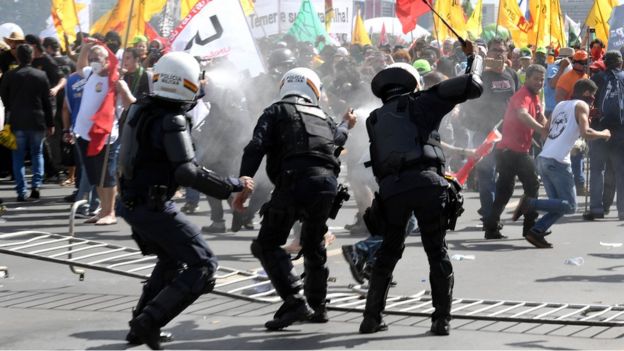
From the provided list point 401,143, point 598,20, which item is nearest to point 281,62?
point 401,143

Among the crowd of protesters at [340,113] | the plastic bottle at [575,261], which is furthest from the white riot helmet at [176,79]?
the plastic bottle at [575,261]

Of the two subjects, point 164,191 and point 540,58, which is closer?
point 164,191

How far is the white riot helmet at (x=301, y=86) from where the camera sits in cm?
868

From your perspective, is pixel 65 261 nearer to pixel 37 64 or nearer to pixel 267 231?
pixel 267 231

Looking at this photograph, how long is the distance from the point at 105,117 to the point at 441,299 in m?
6.73

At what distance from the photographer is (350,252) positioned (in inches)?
384

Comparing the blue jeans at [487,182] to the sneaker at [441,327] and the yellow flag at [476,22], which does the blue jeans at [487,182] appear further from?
the yellow flag at [476,22]

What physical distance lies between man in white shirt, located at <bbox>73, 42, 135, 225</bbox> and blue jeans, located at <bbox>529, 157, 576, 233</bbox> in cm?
433

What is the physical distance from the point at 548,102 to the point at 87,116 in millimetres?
7467

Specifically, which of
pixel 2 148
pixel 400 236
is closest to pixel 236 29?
pixel 2 148

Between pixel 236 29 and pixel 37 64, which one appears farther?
pixel 37 64

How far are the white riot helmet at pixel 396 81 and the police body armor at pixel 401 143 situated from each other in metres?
0.10

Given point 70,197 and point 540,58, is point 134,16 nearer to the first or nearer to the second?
point 70,197

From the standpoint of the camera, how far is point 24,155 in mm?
16312
